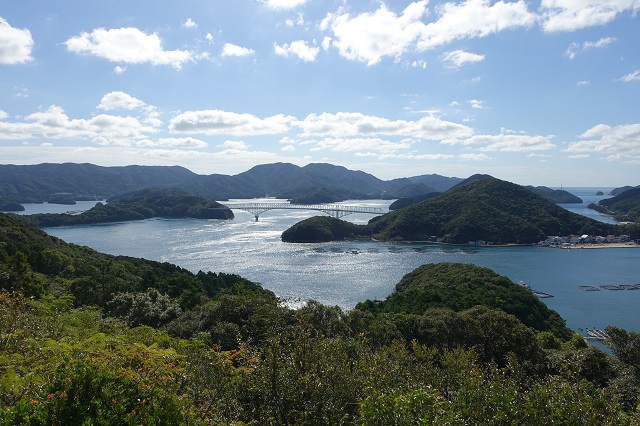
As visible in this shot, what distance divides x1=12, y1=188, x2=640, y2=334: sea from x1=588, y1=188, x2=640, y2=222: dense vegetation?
3545 centimetres

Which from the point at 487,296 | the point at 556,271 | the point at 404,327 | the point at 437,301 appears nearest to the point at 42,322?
the point at 404,327

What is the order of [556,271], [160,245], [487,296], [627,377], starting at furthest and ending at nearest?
[160,245] < [556,271] < [487,296] < [627,377]

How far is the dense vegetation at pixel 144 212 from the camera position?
78625 millimetres

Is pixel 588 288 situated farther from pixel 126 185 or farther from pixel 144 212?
pixel 126 185

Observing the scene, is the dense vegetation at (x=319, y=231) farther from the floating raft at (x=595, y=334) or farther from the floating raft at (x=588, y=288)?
the floating raft at (x=595, y=334)

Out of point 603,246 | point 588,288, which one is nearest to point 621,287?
point 588,288

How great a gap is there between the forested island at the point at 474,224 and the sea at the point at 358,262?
3103 mm

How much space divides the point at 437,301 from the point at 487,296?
4.02 metres

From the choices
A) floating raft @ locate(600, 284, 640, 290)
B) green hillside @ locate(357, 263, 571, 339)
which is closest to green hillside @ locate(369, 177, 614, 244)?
floating raft @ locate(600, 284, 640, 290)

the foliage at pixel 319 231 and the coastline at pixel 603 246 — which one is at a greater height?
the foliage at pixel 319 231

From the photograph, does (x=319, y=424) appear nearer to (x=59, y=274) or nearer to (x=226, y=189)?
(x=59, y=274)

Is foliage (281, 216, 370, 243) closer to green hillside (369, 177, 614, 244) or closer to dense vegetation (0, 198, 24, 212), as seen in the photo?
green hillside (369, 177, 614, 244)

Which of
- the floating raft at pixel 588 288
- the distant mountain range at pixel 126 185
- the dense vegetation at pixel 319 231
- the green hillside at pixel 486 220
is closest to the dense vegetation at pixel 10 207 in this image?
the distant mountain range at pixel 126 185

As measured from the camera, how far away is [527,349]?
13414mm
